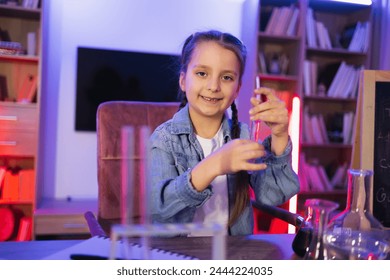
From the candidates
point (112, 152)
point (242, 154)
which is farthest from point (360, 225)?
point (112, 152)

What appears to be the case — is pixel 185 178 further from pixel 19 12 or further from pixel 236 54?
pixel 19 12

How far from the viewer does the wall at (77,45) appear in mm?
2684

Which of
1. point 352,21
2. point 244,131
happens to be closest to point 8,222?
point 244,131

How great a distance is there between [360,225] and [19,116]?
7.21 ft

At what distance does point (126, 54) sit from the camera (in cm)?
273

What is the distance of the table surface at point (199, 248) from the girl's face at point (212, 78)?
38 centimetres

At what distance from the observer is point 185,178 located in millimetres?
726

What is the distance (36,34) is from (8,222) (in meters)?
1.20

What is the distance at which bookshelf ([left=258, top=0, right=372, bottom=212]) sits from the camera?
2.78 metres

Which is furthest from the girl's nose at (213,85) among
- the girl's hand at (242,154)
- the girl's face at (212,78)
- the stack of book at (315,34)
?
the stack of book at (315,34)

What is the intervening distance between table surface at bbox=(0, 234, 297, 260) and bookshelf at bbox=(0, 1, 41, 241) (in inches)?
72.7

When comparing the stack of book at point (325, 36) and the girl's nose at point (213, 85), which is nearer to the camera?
the girl's nose at point (213, 85)

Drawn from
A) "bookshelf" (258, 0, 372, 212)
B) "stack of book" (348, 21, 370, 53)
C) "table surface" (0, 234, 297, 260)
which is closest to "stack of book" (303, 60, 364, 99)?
"bookshelf" (258, 0, 372, 212)

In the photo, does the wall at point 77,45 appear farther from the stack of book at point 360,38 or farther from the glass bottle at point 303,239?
the glass bottle at point 303,239
